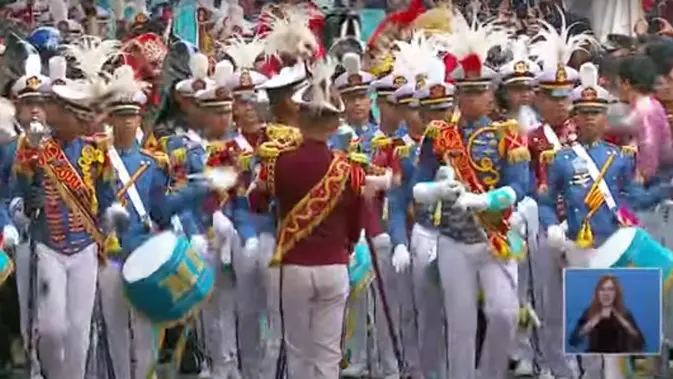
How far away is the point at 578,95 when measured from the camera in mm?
11539

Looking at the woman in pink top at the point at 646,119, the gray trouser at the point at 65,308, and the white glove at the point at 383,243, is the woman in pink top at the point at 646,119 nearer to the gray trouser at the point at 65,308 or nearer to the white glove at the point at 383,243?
the white glove at the point at 383,243

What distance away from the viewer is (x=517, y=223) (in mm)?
11133

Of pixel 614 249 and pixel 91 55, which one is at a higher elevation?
pixel 91 55

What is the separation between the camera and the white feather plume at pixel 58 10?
1655cm

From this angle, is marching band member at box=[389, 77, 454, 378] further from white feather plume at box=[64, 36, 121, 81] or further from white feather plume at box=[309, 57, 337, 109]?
white feather plume at box=[309, 57, 337, 109]

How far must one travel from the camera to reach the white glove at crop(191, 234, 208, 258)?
1137 cm

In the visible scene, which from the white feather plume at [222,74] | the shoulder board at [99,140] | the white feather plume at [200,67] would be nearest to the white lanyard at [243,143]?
the white feather plume at [222,74]

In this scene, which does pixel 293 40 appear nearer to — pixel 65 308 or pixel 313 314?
pixel 313 314

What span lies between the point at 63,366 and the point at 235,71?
2.75 m

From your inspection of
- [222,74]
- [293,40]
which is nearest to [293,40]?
[293,40]

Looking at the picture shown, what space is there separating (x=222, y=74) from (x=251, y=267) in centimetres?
123

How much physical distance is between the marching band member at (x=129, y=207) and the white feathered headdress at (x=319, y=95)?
1352mm

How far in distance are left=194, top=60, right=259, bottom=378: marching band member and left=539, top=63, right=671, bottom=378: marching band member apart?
182 centimetres

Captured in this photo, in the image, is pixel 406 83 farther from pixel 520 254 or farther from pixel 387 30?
pixel 387 30
